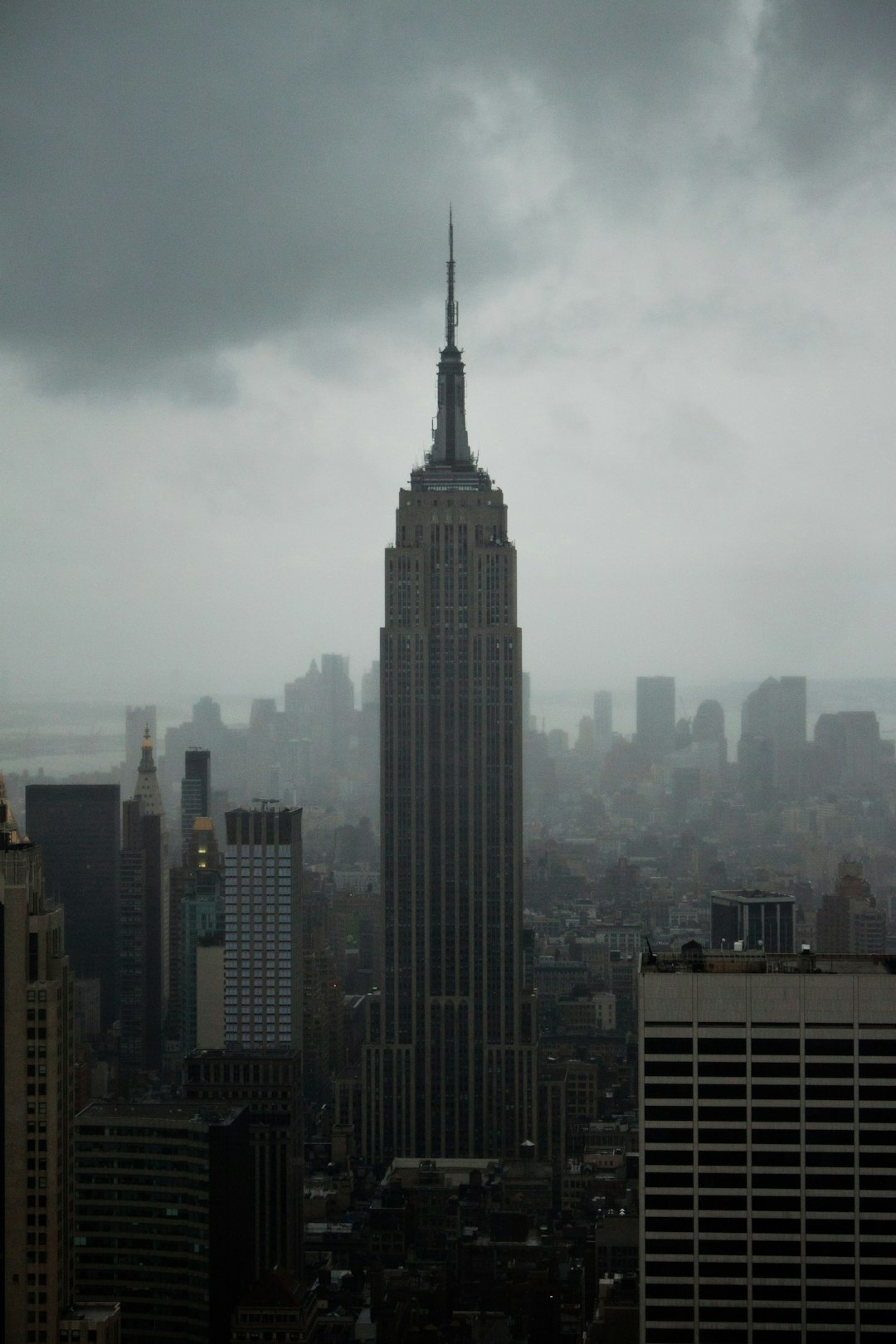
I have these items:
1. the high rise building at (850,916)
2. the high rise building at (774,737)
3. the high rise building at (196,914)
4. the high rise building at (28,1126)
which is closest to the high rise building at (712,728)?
the high rise building at (774,737)

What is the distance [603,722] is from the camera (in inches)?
611

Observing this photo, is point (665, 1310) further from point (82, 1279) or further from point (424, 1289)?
point (424, 1289)

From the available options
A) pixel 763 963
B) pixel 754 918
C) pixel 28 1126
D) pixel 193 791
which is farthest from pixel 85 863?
pixel 763 963

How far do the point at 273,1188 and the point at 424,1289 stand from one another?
64.4 inches

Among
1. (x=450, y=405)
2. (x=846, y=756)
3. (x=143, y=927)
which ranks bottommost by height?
(x=143, y=927)

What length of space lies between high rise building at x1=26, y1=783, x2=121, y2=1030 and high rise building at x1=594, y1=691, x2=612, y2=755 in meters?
4.08

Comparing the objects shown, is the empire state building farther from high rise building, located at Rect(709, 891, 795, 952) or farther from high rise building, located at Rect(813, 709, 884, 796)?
high rise building, located at Rect(813, 709, 884, 796)

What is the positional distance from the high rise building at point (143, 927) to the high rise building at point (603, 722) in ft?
12.1

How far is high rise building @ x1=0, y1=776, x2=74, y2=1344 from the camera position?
9.02 meters

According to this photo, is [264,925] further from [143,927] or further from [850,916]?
[850,916]

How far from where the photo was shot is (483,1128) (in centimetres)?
2036

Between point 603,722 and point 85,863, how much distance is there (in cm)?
539

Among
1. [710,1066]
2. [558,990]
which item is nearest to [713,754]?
[558,990]

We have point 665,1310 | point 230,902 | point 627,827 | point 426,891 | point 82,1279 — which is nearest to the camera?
point 665,1310
